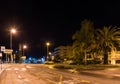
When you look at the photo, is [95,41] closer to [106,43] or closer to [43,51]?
[106,43]

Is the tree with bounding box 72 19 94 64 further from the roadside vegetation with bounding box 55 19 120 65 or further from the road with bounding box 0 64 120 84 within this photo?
the road with bounding box 0 64 120 84

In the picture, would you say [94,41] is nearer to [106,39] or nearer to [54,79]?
[106,39]

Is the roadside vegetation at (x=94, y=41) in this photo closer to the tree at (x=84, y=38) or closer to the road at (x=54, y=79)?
the tree at (x=84, y=38)

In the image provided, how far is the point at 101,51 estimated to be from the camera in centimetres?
6800

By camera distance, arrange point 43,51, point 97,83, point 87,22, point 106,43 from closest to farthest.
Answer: point 97,83 → point 106,43 → point 87,22 → point 43,51

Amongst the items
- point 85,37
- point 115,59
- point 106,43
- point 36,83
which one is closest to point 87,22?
point 85,37

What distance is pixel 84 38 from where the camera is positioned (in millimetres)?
69625

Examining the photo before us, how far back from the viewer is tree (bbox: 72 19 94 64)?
2709 inches

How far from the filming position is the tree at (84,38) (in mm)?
68812

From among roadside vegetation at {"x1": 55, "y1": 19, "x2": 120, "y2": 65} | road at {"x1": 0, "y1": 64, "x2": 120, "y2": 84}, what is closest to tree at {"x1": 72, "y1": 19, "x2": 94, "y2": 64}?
roadside vegetation at {"x1": 55, "y1": 19, "x2": 120, "y2": 65}

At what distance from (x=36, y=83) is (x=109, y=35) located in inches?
1810

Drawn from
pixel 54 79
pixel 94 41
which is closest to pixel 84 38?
pixel 94 41

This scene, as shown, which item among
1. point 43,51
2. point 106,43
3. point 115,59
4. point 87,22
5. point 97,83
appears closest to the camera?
point 97,83

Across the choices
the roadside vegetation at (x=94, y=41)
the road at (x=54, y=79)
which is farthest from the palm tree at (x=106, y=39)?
the road at (x=54, y=79)
